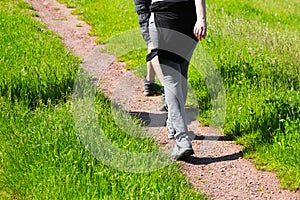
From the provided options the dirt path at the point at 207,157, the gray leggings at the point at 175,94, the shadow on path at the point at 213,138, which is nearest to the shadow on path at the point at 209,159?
the dirt path at the point at 207,157

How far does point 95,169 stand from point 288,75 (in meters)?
3.44

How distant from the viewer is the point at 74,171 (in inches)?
163

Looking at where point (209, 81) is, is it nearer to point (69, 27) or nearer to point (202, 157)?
point (202, 157)

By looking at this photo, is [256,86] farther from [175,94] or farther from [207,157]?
[175,94]

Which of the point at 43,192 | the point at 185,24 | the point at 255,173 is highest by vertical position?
the point at 185,24

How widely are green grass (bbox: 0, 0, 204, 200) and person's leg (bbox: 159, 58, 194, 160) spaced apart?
265mm

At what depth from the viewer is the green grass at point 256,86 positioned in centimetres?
506

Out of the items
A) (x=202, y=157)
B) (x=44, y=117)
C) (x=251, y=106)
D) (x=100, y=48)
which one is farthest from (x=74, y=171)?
(x=100, y=48)

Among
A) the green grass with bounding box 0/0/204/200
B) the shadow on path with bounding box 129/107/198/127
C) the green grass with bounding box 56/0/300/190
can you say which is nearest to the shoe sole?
the green grass with bounding box 0/0/204/200

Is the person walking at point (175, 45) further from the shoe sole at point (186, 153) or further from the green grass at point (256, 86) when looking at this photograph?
the green grass at point (256, 86)

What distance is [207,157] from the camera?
17.2ft

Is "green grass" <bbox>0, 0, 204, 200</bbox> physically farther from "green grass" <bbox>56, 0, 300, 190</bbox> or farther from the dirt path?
"green grass" <bbox>56, 0, 300, 190</bbox>

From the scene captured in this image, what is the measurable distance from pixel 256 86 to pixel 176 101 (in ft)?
5.51

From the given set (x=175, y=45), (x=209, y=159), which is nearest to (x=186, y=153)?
(x=209, y=159)
